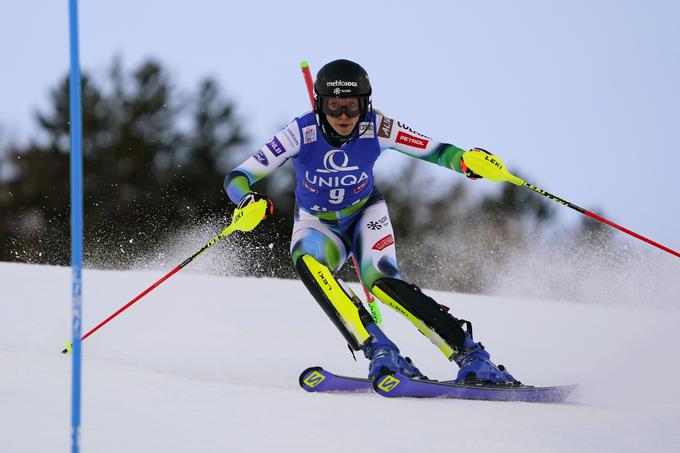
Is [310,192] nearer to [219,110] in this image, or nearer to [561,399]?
[561,399]

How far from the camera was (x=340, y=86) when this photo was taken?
4.50m

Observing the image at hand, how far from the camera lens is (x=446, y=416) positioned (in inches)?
128

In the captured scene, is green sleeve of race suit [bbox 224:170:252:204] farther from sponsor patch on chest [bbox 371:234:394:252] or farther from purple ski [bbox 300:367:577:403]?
purple ski [bbox 300:367:577:403]

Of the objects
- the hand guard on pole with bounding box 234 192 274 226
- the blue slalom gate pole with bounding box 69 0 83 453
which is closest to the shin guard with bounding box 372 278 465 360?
the hand guard on pole with bounding box 234 192 274 226

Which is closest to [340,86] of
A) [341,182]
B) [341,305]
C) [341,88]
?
[341,88]

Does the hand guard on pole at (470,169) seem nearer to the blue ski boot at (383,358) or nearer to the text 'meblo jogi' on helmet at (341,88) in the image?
the text 'meblo jogi' on helmet at (341,88)

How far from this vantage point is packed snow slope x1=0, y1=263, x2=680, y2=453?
2.75 meters

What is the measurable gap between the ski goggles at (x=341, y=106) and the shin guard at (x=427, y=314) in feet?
3.30

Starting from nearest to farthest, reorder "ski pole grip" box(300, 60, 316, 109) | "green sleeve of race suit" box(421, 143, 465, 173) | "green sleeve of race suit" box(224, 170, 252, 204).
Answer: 1. "green sleeve of race suit" box(224, 170, 252, 204)
2. "green sleeve of race suit" box(421, 143, 465, 173)
3. "ski pole grip" box(300, 60, 316, 109)

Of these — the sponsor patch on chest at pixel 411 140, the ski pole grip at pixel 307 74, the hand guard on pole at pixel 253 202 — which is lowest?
the hand guard on pole at pixel 253 202

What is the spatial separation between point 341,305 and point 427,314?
490mm

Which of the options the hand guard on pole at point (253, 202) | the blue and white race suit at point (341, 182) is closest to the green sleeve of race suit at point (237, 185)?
the blue and white race suit at point (341, 182)

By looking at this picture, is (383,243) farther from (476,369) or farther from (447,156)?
(476,369)

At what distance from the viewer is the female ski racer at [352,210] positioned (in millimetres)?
4305
